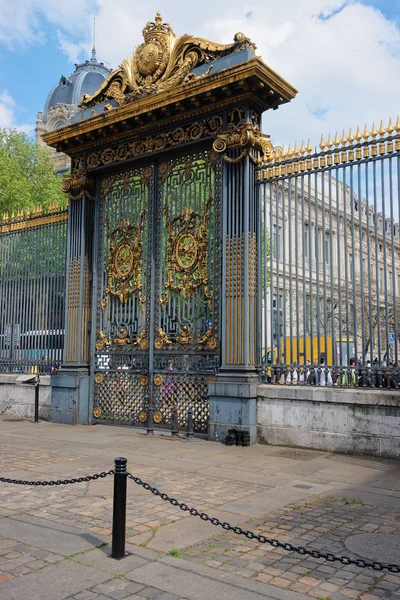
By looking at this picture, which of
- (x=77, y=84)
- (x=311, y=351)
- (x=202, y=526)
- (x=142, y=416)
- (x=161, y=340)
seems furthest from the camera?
(x=77, y=84)

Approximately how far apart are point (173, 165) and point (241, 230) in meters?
2.60

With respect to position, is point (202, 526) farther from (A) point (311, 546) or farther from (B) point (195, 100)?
(B) point (195, 100)

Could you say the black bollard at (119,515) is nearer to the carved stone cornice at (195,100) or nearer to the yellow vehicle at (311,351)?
the yellow vehicle at (311,351)

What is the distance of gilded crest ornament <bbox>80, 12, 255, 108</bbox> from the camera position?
11.4m

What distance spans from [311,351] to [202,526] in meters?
4.88

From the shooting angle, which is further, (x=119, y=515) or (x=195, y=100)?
(x=195, y=100)

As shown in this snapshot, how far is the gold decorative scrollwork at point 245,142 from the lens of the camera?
10656 mm

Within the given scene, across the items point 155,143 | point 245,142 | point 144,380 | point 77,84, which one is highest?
point 77,84

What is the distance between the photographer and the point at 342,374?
922cm

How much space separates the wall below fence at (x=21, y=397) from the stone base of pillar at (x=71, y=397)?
59 centimetres

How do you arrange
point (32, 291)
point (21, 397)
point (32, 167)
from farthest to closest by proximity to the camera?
1. point (32, 167)
2. point (32, 291)
3. point (21, 397)

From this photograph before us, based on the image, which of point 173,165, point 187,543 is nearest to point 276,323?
point 173,165

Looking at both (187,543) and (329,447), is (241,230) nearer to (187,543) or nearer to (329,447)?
(329,447)

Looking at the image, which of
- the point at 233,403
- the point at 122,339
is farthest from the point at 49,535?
the point at 122,339
